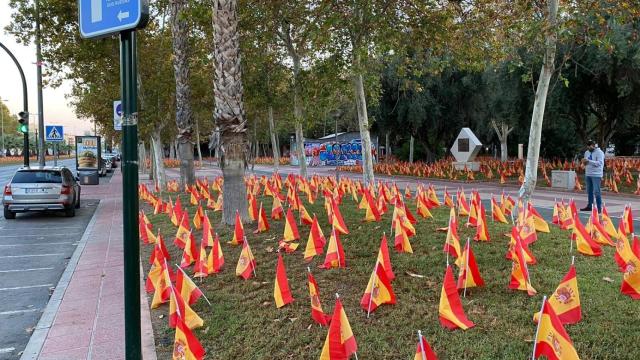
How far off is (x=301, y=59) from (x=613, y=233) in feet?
44.0

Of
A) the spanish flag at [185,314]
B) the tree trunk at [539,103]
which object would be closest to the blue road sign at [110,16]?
the spanish flag at [185,314]

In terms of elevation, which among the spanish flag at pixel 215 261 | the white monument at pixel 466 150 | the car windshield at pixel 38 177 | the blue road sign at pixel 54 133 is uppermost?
the blue road sign at pixel 54 133

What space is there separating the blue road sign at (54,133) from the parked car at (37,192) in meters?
11.2

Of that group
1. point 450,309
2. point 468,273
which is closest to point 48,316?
point 450,309

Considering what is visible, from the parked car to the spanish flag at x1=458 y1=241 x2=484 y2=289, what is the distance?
13038mm

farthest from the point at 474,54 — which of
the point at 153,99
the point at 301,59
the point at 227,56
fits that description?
the point at 153,99

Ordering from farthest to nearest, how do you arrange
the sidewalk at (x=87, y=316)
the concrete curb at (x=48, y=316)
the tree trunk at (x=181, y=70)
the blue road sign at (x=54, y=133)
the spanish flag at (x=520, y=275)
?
the blue road sign at (x=54, y=133)
the tree trunk at (x=181, y=70)
the spanish flag at (x=520, y=275)
the concrete curb at (x=48, y=316)
the sidewalk at (x=87, y=316)

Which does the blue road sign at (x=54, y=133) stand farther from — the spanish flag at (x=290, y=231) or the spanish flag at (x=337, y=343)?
the spanish flag at (x=337, y=343)

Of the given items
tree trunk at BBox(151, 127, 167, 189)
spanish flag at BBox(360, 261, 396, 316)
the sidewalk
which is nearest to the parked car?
tree trunk at BBox(151, 127, 167, 189)

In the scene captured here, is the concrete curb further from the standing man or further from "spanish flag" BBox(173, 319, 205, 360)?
the standing man

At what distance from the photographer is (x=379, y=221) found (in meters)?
9.26

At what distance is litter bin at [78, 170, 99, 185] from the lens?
2966 centimetres

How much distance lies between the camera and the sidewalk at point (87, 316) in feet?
15.5

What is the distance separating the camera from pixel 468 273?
5137 mm
